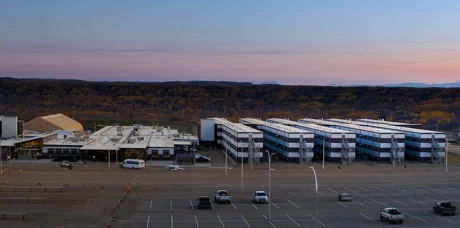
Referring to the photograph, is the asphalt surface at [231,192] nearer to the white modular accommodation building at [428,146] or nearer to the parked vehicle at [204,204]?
the parked vehicle at [204,204]

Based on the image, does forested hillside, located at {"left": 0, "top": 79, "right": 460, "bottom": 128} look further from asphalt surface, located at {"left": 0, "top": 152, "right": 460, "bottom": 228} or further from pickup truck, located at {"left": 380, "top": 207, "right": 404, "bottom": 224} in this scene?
pickup truck, located at {"left": 380, "top": 207, "right": 404, "bottom": 224}

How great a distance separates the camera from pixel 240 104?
183 metres

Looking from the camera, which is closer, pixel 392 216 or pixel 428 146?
pixel 392 216

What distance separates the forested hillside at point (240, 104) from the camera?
491 feet

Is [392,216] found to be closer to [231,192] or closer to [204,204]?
[204,204]

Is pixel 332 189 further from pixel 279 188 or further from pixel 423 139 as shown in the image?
pixel 423 139

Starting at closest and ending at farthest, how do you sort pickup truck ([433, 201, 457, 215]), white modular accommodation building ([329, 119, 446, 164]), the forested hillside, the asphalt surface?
the asphalt surface, pickup truck ([433, 201, 457, 215]), white modular accommodation building ([329, 119, 446, 164]), the forested hillside

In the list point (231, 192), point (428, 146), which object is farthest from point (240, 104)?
point (231, 192)

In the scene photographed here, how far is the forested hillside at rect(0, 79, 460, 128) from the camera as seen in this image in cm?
14975

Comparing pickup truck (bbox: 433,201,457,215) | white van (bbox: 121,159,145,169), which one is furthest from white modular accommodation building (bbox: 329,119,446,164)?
white van (bbox: 121,159,145,169)

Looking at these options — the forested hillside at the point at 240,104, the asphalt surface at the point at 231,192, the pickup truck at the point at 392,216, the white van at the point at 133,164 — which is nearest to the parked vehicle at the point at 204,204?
the asphalt surface at the point at 231,192

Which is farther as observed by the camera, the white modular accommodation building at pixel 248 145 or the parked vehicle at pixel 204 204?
the white modular accommodation building at pixel 248 145

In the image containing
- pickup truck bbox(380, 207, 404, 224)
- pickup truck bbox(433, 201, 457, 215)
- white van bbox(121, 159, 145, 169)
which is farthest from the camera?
white van bbox(121, 159, 145, 169)

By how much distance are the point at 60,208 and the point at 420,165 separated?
3991cm
